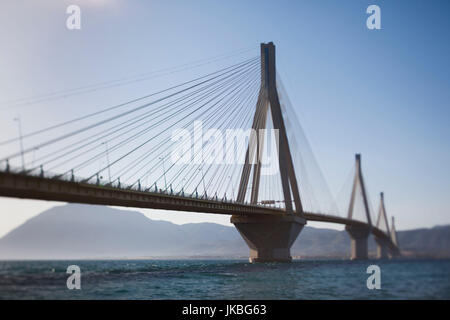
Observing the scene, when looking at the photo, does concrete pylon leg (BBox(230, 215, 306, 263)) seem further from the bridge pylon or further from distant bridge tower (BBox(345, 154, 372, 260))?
distant bridge tower (BBox(345, 154, 372, 260))

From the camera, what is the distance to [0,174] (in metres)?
38.8

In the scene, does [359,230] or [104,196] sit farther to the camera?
[359,230]

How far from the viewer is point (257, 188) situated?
82.6 meters

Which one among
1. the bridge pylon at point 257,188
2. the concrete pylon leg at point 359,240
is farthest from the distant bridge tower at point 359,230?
the bridge pylon at point 257,188

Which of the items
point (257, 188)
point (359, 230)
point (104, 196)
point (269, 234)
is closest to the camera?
point (104, 196)

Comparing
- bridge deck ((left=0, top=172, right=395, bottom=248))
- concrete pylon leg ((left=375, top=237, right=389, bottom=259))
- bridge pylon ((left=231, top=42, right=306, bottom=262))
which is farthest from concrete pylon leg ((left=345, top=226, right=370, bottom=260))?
bridge deck ((left=0, top=172, right=395, bottom=248))

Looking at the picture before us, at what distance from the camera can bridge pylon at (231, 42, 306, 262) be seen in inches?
3093

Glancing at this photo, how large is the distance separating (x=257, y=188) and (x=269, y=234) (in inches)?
441

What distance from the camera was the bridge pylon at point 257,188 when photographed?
258 ft

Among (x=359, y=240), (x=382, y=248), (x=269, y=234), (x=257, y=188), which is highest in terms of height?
(x=257, y=188)

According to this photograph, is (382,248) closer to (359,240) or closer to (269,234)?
(359,240)

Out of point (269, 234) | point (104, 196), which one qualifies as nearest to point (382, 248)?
point (269, 234)

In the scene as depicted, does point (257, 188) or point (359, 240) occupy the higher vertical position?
point (257, 188)
